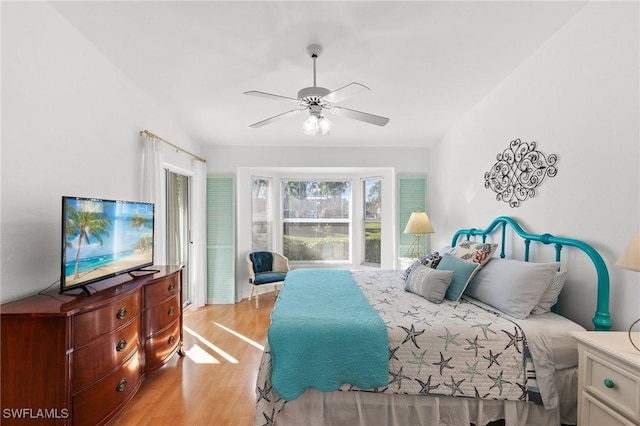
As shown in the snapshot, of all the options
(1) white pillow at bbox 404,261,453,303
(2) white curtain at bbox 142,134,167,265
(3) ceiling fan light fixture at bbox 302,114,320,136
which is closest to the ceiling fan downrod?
(3) ceiling fan light fixture at bbox 302,114,320,136

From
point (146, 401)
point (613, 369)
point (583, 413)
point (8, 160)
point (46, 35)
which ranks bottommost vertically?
point (146, 401)

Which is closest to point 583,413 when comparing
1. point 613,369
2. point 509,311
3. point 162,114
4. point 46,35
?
point 613,369

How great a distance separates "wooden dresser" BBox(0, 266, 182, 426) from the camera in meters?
1.49

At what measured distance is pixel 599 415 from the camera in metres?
1.39

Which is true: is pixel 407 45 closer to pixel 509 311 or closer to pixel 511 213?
pixel 511 213

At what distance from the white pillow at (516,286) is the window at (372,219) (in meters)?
3.04

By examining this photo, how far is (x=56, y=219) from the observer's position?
192cm

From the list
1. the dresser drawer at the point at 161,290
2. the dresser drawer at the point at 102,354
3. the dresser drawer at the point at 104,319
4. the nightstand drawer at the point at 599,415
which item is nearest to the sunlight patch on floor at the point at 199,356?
the dresser drawer at the point at 161,290

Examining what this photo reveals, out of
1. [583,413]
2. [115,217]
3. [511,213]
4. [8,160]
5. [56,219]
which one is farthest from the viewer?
[511,213]

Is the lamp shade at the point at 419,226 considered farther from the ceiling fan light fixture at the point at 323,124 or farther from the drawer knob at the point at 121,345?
the drawer knob at the point at 121,345

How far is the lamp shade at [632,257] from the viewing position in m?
1.24

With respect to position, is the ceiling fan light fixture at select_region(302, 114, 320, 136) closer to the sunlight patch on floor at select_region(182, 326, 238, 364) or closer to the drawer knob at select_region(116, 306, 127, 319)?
the drawer knob at select_region(116, 306, 127, 319)

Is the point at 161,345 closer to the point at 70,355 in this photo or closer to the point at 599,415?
the point at 70,355

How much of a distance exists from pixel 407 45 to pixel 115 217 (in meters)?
2.41
